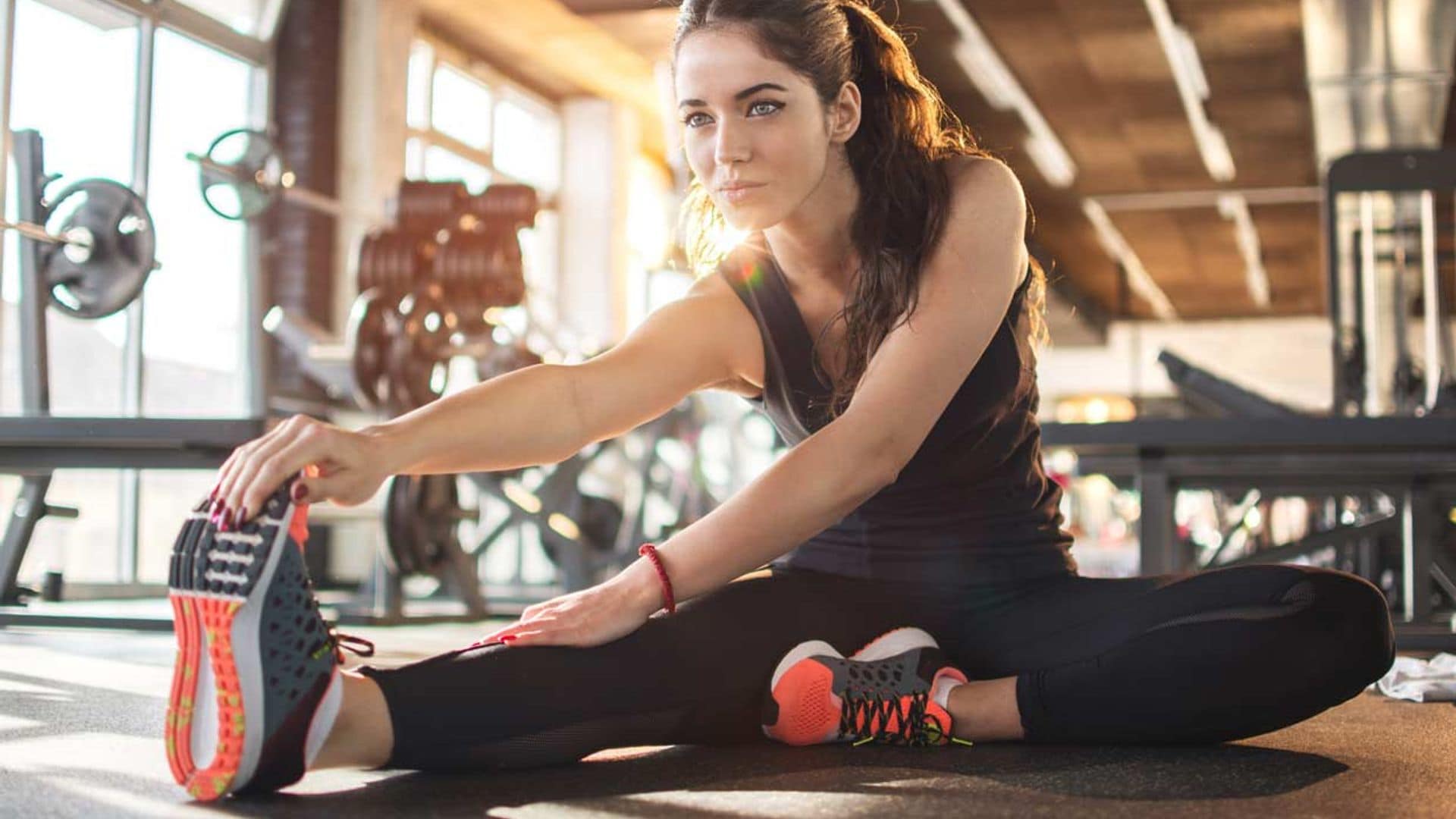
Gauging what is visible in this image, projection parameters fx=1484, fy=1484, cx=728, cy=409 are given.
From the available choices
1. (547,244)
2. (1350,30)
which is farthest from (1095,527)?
(1350,30)

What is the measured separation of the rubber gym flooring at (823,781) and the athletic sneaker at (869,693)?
0.02m

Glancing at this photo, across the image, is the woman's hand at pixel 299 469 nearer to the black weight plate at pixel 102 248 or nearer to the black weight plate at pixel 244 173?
the black weight plate at pixel 102 248

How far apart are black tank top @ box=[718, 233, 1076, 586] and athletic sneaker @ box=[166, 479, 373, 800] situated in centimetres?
62

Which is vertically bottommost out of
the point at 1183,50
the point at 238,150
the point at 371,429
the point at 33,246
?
the point at 371,429

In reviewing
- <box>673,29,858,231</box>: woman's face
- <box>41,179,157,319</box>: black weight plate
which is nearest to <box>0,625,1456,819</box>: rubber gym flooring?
<box>673,29,858,231</box>: woman's face

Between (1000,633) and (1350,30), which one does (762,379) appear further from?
Result: (1350,30)

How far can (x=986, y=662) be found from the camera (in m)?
1.53

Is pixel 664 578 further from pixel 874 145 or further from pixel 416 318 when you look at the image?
pixel 416 318

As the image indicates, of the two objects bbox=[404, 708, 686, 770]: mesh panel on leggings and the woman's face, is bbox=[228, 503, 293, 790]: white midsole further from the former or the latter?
the woman's face

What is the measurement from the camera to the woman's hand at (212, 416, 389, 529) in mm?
1106

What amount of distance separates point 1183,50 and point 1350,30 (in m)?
1.14

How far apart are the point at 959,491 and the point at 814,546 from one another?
0.17m

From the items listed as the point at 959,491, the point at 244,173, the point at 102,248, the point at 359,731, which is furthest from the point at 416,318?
the point at 359,731

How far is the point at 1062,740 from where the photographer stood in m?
1.49
